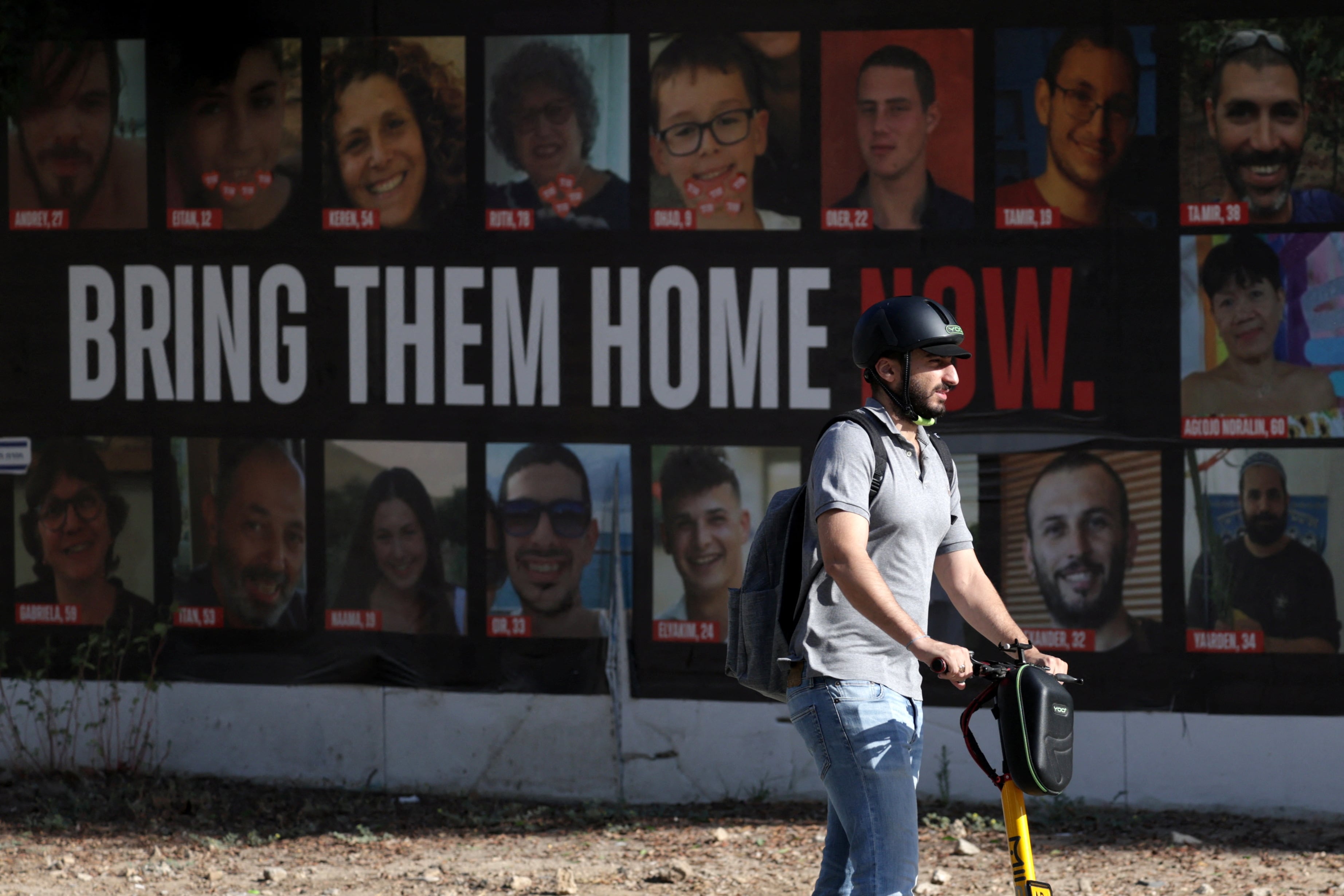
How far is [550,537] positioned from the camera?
22.6 feet

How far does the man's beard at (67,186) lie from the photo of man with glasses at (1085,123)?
444cm

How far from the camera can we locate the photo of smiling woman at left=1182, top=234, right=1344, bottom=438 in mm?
6355

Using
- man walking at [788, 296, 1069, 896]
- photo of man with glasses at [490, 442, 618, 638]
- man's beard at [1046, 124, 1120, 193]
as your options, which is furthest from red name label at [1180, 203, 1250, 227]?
man walking at [788, 296, 1069, 896]

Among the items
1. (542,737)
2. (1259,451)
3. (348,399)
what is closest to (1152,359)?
(1259,451)

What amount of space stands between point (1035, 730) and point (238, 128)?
17.1 ft

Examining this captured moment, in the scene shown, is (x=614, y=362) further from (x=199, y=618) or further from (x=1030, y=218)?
(x=199, y=618)

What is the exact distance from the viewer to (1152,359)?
650 cm

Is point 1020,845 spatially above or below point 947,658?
below

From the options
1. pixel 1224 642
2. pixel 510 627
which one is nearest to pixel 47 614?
pixel 510 627

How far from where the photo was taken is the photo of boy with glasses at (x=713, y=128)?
6.68 meters

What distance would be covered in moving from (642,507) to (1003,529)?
169 centimetres

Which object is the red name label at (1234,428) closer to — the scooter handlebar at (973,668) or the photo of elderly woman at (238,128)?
the scooter handlebar at (973,668)

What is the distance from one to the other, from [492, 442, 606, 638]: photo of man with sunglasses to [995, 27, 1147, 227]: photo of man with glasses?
8.35 ft

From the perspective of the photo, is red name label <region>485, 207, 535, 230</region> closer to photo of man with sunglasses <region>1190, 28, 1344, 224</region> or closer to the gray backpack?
photo of man with sunglasses <region>1190, 28, 1344, 224</region>
